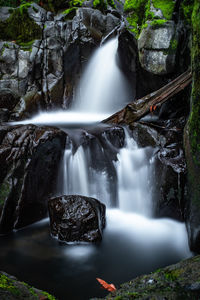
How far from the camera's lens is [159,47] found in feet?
22.6

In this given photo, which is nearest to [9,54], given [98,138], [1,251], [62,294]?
[98,138]

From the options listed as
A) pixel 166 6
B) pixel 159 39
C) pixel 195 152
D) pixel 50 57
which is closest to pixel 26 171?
pixel 195 152

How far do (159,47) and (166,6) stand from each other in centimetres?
125

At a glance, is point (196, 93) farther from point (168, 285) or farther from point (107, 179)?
point (168, 285)

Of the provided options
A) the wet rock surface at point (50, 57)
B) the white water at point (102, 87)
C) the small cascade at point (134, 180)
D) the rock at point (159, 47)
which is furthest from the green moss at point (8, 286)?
the white water at point (102, 87)

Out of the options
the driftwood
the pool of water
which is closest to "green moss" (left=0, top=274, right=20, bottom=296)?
the pool of water

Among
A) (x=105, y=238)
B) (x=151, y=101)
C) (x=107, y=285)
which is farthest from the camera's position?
(x=151, y=101)

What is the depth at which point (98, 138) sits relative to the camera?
5551 millimetres

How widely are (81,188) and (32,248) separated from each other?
1667mm

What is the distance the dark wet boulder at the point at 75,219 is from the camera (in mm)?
3994

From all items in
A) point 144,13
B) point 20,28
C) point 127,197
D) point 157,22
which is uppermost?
point 144,13

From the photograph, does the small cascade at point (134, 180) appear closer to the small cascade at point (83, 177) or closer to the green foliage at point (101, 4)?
the small cascade at point (83, 177)

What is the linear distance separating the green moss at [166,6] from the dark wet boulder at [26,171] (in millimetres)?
4577

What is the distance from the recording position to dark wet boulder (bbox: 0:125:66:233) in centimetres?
454
